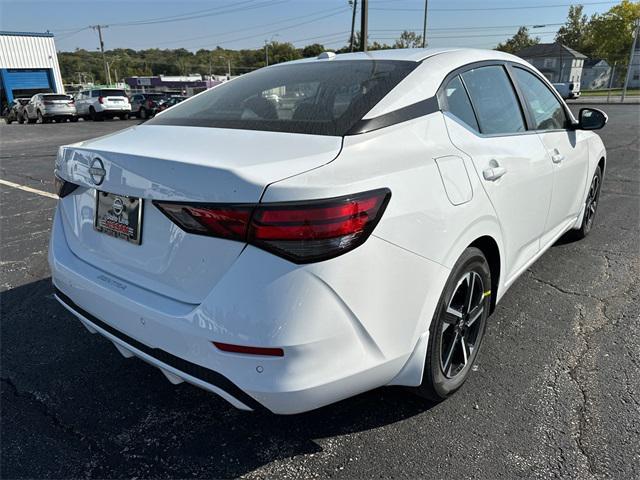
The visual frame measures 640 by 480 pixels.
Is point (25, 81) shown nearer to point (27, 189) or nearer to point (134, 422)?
point (27, 189)

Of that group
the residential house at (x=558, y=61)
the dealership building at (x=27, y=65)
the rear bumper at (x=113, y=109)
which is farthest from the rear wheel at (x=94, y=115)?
the residential house at (x=558, y=61)

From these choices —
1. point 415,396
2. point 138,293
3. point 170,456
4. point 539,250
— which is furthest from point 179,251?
point 539,250

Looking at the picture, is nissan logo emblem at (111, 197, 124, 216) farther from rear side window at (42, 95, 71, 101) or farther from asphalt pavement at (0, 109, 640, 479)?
rear side window at (42, 95, 71, 101)

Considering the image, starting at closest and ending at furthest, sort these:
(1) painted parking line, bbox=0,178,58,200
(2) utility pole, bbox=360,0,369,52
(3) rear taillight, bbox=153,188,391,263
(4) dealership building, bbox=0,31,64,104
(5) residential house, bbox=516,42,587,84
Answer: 1. (3) rear taillight, bbox=153,188,391,263
2. (1) painted parking line, bbox=0,178,58,200
3. (2) utility pole, bbox=360,0,369,52
4. (4) dealership building, bbox=0,31,64,104
5. (5) residential house, bbox=516,42,587,84

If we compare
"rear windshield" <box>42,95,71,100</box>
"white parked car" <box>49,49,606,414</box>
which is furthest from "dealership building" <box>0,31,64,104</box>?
"white parked car" <box>49,49,606,414</box>

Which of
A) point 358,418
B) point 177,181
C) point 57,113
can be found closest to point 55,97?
point 57,113

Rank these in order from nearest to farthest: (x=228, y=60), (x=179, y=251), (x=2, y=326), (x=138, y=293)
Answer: (x=179, y=251) → (x=138, y=293) → (x=2, y=326) → (x=228, y=60)

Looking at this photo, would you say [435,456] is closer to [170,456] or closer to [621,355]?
[170,456]

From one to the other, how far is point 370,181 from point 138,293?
1002 mm

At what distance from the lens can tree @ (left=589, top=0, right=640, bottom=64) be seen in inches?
2330

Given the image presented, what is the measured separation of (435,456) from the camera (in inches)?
82.1

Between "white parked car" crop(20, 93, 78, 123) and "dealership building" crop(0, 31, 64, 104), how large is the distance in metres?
13.2

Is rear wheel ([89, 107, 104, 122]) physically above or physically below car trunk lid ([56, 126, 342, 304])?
below

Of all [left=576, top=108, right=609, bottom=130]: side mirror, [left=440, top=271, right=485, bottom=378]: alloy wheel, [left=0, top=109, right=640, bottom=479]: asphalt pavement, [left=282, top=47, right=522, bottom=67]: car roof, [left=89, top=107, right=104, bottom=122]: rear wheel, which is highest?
[left=282, top=47, right=522, bottom=67]: car roof
